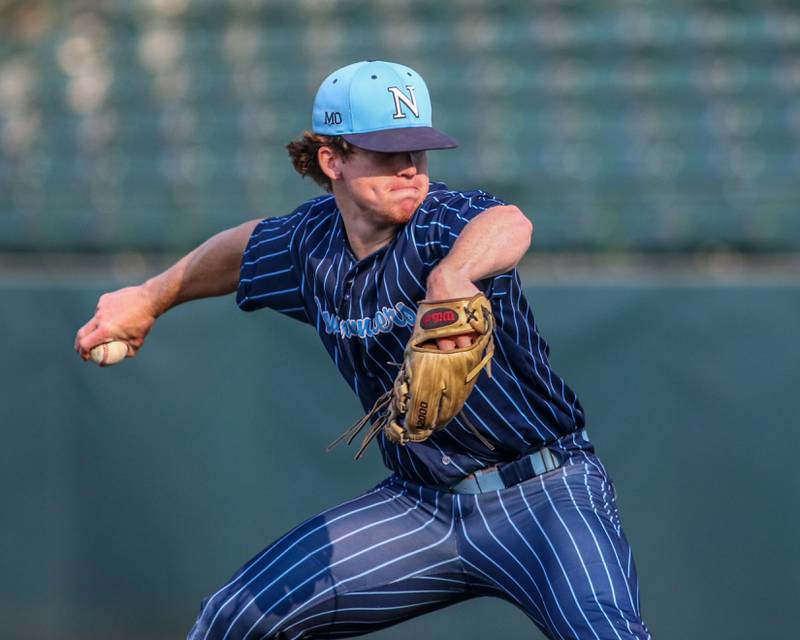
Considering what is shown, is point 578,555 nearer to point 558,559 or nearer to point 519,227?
point 558,559

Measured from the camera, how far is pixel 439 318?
259 centimetres

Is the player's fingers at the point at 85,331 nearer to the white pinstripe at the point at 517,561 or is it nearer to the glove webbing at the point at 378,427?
the glove webbing at the point at 378,427

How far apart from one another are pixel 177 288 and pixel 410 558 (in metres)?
1.04

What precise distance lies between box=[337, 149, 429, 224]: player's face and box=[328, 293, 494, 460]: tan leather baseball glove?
48cm

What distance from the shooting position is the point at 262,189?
247 inches

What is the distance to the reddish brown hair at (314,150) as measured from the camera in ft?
Answer: 10.2

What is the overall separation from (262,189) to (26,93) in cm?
158

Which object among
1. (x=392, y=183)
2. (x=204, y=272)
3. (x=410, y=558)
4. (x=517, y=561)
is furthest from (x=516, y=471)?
(x=204, y=272)

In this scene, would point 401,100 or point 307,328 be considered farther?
point 307,328

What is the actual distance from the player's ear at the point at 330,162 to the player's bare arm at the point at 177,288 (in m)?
0.44

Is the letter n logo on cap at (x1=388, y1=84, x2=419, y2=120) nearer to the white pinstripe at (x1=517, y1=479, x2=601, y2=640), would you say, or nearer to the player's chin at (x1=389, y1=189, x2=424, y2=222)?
the player's chin at (x1=389, y1=189, x2=424, y2=222)

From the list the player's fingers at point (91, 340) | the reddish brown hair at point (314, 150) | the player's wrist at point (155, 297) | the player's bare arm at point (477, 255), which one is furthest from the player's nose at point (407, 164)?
the player's fingers at point (91, 340)

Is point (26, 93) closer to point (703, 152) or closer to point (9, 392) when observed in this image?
point (9, 392)

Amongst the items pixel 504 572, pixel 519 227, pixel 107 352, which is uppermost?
pixel 519 227
